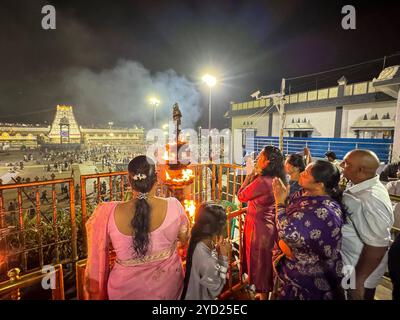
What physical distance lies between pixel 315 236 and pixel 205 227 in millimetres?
1035

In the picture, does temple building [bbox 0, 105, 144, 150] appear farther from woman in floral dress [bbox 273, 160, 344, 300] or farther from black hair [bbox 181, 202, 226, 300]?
woman in floral dress [bbox 273, 160, 344, 300]

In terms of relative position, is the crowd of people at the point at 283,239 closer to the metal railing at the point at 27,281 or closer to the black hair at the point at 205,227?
the black hair at the point at 205,227

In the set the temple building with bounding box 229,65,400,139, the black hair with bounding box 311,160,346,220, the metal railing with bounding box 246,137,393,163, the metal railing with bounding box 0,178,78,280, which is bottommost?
the metal railing with bounding box 0,178,78,280

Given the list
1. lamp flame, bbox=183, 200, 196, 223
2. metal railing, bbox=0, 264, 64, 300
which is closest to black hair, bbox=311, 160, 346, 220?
lamp flame, bbox=183, 200, 196, 223

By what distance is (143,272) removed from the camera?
203 centimetres

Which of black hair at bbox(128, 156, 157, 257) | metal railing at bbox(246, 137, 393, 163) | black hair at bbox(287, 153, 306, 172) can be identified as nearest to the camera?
black hair at bbox(128, 156, 157, 257)

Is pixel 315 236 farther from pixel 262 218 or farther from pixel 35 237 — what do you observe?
pixel 35 237

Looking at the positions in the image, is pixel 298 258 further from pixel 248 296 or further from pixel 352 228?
pixel 248 296

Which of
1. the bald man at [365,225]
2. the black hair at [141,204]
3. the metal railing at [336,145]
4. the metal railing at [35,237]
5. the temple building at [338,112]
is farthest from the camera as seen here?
the temple building at [338,112]

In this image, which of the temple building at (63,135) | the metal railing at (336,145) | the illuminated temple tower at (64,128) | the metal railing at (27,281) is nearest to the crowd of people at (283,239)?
the metal railing at (27,281)

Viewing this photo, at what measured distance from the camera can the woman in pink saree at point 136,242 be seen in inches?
76.8

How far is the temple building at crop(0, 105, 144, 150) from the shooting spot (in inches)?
1821

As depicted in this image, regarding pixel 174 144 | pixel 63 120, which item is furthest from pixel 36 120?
pixel 174 144

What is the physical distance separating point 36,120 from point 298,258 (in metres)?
78.1
